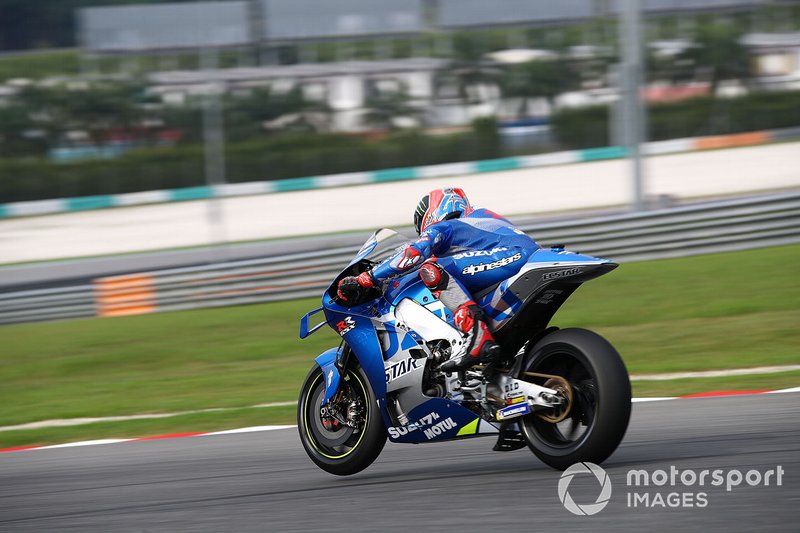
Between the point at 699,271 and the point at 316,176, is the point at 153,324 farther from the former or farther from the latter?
the point at 316,176

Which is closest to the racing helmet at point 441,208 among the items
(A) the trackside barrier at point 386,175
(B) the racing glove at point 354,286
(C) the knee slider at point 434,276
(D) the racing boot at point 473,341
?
(C) the knee slider at point 434,276

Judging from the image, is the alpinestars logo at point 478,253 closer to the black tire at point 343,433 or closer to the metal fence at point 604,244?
the black tire at point 343,433

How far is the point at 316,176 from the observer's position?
2475cm

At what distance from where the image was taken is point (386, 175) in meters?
24.6

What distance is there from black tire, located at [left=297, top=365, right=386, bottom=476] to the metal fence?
835 cm

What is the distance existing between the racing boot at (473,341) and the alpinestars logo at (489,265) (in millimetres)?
193

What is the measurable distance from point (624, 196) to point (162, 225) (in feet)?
32.7

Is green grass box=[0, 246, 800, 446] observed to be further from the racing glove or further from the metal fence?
the racing glove

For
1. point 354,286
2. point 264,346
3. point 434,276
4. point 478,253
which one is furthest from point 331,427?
point 264,346

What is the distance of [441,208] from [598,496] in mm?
2060

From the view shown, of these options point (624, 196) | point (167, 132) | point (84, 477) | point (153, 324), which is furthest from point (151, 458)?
point (167, 132)

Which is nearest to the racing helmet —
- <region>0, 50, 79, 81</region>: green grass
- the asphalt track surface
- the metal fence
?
the asphalt track surface

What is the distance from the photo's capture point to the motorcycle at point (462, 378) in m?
5.42

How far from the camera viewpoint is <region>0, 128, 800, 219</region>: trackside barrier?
2402cm
